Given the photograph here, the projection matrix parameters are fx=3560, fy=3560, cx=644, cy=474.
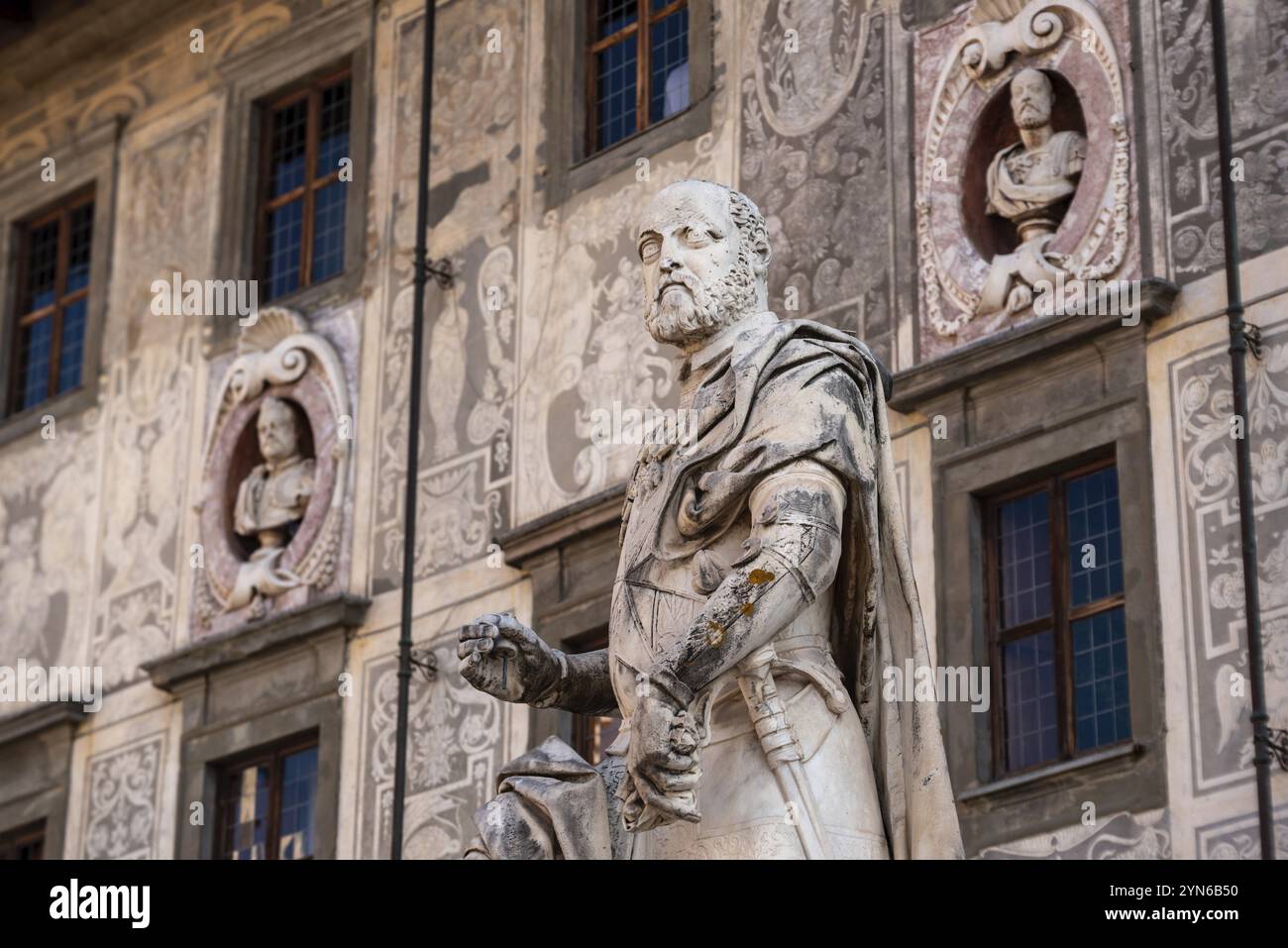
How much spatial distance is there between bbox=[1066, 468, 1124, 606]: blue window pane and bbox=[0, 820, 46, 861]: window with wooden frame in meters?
7.80

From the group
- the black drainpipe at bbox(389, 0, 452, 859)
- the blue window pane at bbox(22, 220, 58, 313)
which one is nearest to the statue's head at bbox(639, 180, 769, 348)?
the black drainpipe at bbox(389, 0, 452, 859)

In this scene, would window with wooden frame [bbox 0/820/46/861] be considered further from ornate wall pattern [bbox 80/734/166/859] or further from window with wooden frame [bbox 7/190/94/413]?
window with wooden frame [bbox 7/190/94/413]

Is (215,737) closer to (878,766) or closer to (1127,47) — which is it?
(1127,47)

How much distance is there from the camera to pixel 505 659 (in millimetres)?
8188

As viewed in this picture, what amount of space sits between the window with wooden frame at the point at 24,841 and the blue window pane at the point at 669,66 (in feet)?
19.2

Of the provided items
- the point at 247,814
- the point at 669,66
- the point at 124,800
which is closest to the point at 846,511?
the point at 669,66

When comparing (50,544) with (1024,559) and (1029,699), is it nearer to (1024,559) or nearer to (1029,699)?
(1024,559)

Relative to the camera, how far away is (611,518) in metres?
17.7

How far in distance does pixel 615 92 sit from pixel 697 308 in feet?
35.9

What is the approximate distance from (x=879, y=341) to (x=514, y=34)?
402cm

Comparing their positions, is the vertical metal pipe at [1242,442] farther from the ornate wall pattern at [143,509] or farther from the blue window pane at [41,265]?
the blue window pane at [41,265]

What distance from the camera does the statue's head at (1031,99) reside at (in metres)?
16.2

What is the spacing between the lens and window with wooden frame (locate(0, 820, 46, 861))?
21047mm

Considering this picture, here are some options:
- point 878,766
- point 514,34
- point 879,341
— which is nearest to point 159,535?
point 514,34
